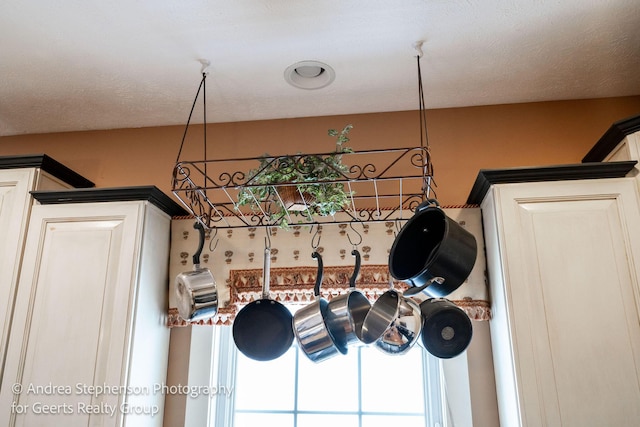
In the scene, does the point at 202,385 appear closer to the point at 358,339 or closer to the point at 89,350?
the point at 89,350

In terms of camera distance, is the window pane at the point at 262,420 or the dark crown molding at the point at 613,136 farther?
the window pane at the point at 262,420

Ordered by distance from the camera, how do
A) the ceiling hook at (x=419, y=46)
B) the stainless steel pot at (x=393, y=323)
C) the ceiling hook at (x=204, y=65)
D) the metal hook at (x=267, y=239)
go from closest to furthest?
the stainless steel pot at (x=393, y=323)
the ceiling hook at (x=419, y=46)
the ceiling hook at (x=204, y=65)
the metal hook at (x=267, y=239)

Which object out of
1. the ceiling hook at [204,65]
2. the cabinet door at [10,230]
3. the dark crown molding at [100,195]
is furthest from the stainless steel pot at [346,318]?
the cabinet door at [10,230]

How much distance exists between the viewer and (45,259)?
1.88 meters

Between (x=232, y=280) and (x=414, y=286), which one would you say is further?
(x=232, y=280)

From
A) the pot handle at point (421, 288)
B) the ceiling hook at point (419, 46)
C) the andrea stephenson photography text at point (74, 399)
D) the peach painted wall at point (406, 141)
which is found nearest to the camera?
the pot handle at point (421, 288)

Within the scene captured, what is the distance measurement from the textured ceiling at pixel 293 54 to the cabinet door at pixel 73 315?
53 centimetres

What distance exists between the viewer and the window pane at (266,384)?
215 cm

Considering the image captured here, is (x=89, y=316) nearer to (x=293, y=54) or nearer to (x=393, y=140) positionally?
(x=293, y=54)

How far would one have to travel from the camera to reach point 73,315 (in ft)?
5.90

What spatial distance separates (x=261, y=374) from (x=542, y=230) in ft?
4.13

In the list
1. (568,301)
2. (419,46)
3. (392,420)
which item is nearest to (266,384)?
(392,420)

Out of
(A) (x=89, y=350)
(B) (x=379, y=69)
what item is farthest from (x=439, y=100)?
(A) (x=89, y=350)

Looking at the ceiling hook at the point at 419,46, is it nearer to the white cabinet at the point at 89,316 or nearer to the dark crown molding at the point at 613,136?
the dark crown molding at the point at 613,136
